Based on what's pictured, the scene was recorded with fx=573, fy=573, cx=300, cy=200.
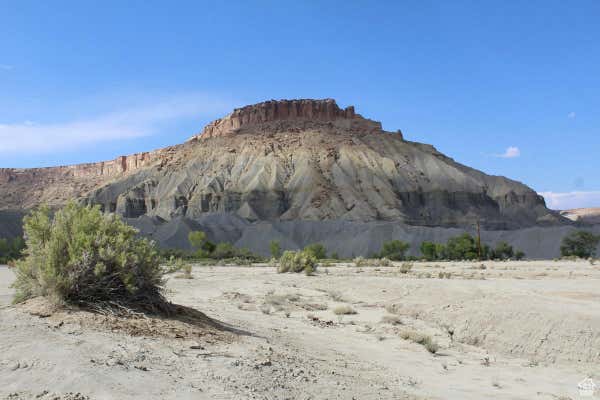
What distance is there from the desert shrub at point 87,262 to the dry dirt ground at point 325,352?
→ 1.84 ft

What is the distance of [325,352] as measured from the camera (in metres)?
9.81

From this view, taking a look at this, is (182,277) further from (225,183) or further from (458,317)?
(225,183)

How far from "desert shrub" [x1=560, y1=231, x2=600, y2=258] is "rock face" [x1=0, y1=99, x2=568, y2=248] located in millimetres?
23433

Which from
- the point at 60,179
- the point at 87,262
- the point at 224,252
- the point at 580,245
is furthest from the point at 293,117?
the point at 87,262

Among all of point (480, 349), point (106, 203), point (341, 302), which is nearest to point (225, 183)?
point (106, 203)

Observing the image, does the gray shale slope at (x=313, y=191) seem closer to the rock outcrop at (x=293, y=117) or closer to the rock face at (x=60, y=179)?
the rock outcrop at (x=293, y=117)

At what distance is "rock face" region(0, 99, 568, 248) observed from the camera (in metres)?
95.6

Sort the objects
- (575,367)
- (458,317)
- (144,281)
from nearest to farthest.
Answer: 1. (144,281)
2. (575,367)
3. (458,317)

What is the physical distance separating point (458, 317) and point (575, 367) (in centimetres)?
374

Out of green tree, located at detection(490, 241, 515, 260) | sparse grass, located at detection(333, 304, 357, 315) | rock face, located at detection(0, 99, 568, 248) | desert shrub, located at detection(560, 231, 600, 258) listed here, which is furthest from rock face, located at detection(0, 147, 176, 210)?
sparse grass, located at detection(333, 304, 357, 315)

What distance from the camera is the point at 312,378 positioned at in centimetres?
766

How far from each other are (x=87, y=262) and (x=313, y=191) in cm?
8736

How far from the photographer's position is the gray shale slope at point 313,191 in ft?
257

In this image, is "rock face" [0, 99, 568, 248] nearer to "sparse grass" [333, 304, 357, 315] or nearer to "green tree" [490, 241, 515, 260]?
"green tree" [490, 241, 515, 260]
